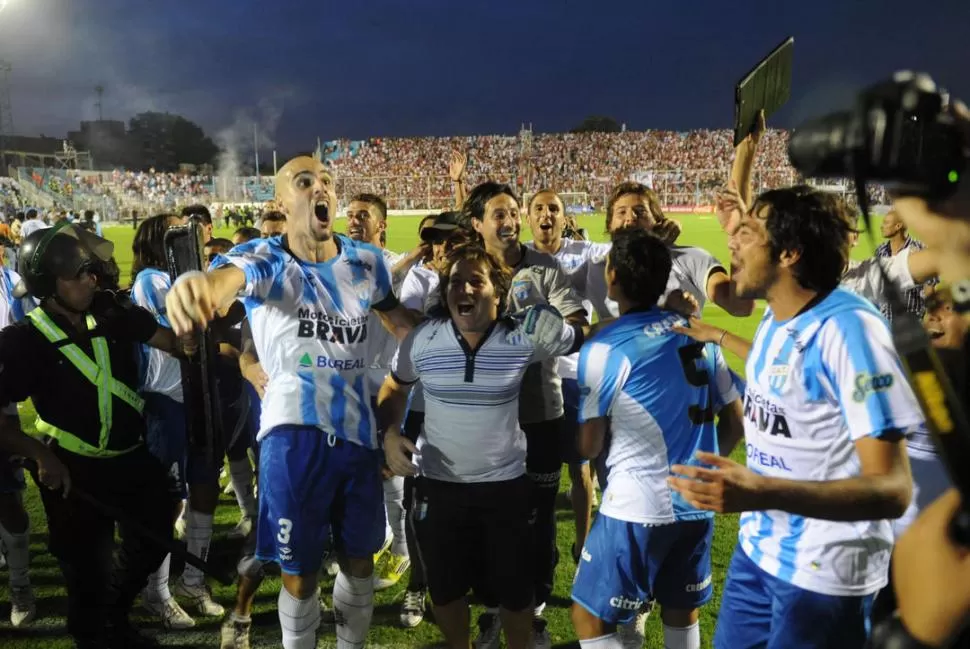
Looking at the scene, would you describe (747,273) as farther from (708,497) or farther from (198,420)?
(198,420)

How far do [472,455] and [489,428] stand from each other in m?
0.15

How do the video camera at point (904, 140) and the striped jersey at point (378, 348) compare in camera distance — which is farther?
A: the striped jersey at point (378, 348)

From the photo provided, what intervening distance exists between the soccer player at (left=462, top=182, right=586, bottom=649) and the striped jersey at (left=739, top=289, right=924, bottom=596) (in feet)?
4.59

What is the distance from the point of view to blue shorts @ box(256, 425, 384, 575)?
327 centimetres

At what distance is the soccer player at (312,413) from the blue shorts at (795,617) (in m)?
1.82

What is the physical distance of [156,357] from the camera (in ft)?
14.2

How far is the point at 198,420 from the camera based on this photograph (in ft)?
11.9

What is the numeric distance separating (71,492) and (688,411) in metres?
3.01

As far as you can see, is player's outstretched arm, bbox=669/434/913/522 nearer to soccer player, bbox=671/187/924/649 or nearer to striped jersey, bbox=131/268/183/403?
soccer player, bbox=671/187/924/649

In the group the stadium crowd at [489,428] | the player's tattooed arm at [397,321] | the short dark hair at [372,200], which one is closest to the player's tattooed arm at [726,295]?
the stadium crowd at [489,428]

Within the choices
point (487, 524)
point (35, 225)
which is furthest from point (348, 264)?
point (35, 225)

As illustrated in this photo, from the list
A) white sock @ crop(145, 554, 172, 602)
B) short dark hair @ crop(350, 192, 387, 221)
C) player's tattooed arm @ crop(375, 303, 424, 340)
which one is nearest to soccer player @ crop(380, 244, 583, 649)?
player's tattooed arm @ crop(375, 303, 424, 340)

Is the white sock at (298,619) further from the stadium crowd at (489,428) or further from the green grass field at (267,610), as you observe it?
the green grass field at (267,610)

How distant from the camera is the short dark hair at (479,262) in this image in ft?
10.9
